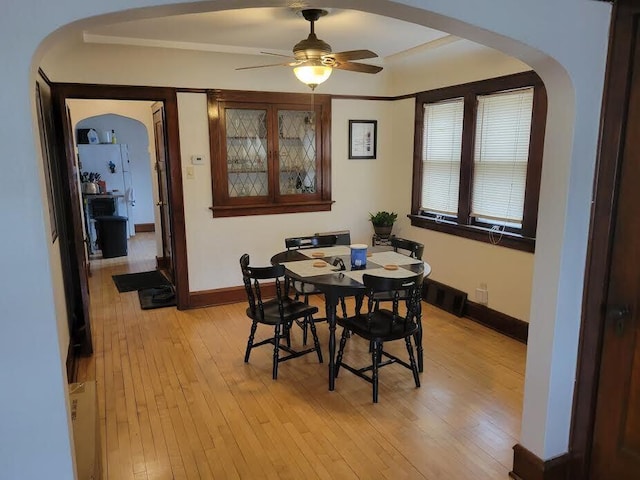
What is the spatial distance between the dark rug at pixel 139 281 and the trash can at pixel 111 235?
133 cm

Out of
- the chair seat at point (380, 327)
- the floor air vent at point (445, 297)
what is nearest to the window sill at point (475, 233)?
the floor air vent at point (445, 297)

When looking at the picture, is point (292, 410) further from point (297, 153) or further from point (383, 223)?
point (297, 153)

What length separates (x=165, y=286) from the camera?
18.7 feet

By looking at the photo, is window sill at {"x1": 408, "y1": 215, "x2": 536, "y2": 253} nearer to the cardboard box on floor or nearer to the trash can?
the cardboard box on floor

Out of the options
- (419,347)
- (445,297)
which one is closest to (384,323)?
(419,347)

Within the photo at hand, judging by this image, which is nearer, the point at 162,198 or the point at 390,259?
the point at 390,259

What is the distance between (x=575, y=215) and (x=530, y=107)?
6.85 ft

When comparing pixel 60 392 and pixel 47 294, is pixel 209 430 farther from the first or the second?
pixel 47 294

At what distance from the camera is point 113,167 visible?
9.12 meters

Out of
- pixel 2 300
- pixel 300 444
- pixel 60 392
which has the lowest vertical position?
pixel 300 444

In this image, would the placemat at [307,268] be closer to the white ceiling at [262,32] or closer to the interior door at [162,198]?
the white ceiling at [262,32]

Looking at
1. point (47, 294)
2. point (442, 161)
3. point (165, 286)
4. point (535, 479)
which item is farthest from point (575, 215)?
point (165, 286)

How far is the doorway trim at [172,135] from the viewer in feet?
13.3

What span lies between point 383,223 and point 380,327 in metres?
2.37
